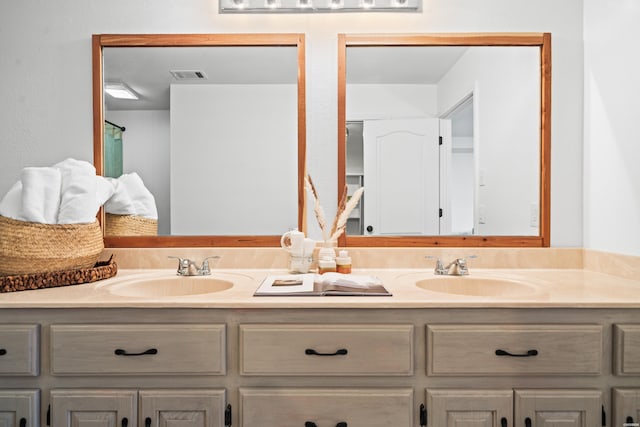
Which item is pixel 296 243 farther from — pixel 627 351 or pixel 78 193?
pixel 627 351

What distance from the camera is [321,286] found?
1.31m

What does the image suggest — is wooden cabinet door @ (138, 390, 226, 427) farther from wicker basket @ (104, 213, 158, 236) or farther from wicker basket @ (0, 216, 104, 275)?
wicker basket @ (104, 213, 158, 236)

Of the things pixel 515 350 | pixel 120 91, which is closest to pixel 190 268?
pixel 120 91

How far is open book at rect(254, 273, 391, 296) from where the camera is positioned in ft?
4.00

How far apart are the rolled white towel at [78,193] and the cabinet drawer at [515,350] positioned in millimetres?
1294

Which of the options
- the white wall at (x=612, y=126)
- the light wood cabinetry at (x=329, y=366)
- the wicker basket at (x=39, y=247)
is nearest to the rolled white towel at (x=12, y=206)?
the wicker basket at (x=39, y=247)

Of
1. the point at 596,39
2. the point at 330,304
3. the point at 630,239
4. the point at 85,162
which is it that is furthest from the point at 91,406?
the point at 596,39

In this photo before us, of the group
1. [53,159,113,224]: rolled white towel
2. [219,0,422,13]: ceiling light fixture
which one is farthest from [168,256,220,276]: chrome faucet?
[219,0,422,13]: ceiling light fixture

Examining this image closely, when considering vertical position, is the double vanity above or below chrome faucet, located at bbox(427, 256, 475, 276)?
below

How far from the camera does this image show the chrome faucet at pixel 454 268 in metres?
1.58

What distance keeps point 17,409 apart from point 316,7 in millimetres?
1822

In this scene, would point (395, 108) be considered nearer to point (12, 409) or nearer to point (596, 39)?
point (596, 39)

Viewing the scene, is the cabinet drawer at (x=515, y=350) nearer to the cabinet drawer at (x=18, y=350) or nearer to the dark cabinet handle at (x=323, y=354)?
the dark cabinet handle at (x=323, y=354)

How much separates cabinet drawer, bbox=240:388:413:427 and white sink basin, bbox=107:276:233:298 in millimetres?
474
